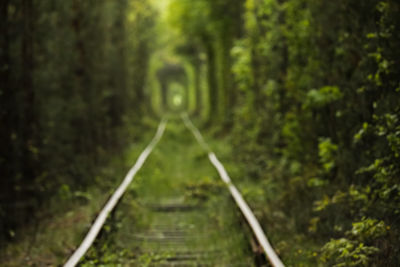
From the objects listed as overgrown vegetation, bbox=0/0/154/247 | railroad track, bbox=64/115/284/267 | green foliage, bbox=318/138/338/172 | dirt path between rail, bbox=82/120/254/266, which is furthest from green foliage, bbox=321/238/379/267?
overgrown vegetation, bbox=0/0/154/247

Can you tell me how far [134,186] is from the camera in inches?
377

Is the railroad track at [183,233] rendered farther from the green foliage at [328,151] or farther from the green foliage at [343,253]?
the green foliage at [328,151]

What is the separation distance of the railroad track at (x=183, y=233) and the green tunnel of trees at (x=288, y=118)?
0.52 metres

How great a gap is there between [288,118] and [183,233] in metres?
3.79

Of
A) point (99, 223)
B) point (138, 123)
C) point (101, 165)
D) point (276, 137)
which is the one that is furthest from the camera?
point (138, 123)

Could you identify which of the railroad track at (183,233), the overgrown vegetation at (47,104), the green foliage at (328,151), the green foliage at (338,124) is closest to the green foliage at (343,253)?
the green foliage at (338,124)

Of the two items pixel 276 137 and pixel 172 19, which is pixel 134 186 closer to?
pixel 276 137

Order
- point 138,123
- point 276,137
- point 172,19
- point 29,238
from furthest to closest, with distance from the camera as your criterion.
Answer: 1. point 172,19
2. point 138,123
3. point 276,137
4. point 29,238

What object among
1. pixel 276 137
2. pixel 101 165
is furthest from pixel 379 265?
pixel 101 165

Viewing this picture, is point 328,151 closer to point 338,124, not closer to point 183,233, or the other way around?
point 338,124

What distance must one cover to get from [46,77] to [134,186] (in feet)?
9.55

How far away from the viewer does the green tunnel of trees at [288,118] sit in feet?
18.6

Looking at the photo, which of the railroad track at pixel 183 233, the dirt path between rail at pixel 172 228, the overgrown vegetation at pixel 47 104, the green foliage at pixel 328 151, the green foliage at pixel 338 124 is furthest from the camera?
the overgrown vegetation at pixel 47 104

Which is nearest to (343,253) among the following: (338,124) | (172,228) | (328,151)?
(328,151)
